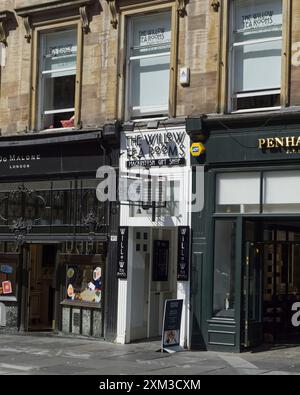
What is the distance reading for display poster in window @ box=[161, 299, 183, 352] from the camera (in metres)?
15.2

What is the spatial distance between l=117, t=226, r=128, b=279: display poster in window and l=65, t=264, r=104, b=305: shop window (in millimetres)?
721

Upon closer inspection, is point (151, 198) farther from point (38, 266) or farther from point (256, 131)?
point (38, 266)

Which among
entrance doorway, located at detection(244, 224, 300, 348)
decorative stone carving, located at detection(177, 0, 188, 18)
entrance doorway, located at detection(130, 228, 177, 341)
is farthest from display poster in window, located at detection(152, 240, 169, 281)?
decorative stone carving, located at detection(177, 0, 188, 18)

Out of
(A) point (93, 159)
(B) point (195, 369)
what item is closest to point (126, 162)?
(A) point (93, 159)

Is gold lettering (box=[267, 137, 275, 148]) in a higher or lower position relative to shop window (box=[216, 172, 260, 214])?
higher

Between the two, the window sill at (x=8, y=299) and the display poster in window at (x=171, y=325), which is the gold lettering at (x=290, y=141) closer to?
the display poster in window at (x=171, y=325)

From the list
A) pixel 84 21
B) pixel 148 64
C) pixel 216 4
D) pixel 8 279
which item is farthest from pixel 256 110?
pixel 8 279

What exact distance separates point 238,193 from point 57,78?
20.2ft

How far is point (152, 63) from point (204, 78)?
5.68 feet

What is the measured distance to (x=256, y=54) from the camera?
15.9m

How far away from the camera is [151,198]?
1658 cm

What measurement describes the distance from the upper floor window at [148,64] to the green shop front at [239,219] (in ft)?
5.69

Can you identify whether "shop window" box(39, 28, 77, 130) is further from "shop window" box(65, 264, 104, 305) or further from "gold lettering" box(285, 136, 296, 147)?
"gold lettering" box(285, 136, 296, 147)

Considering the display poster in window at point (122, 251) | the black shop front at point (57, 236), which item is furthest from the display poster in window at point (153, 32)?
the display poster in window at point (122, 251)
